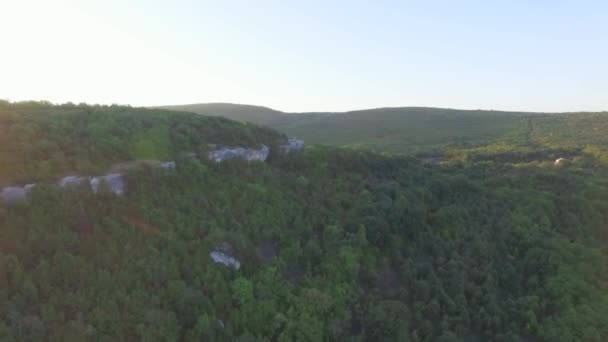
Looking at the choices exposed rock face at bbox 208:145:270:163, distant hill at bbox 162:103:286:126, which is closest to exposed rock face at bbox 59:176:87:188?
exposed rock face at bbox 208:145:270:163

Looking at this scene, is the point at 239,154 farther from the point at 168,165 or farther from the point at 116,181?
the point at 116,181

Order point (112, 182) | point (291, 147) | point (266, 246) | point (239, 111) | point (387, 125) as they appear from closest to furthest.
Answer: point (112, 182), point (266, 246), point (291, 147), point (387, 125), point (239, 111)

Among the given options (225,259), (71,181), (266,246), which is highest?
(71,181)

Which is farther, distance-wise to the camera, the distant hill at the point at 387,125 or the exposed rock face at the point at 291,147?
the distant hill at the point at 387,125

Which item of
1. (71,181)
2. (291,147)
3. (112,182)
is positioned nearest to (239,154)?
(291,147)

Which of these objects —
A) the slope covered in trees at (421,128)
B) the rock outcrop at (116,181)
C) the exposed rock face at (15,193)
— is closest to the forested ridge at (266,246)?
the exposed rock face at (15,193)

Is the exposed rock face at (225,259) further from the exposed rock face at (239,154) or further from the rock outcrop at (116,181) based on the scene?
the exposed rock face at (239,154)
